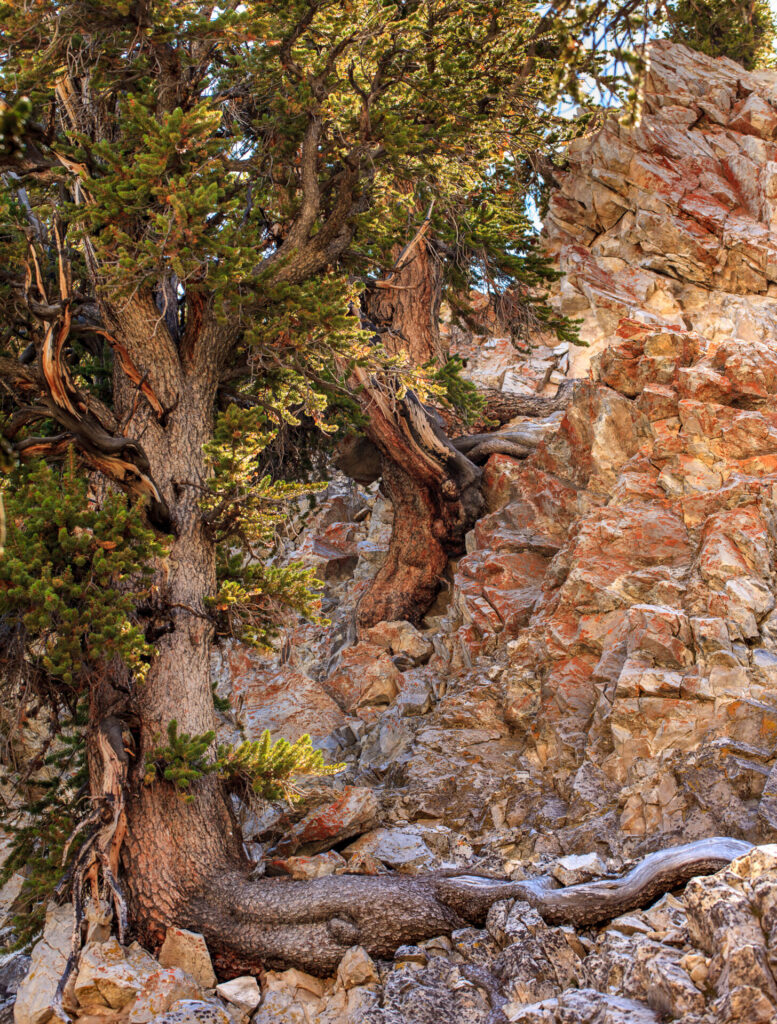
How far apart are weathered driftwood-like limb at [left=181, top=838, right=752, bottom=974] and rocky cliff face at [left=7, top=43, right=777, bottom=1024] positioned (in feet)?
0.54

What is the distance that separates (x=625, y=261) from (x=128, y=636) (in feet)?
46.3

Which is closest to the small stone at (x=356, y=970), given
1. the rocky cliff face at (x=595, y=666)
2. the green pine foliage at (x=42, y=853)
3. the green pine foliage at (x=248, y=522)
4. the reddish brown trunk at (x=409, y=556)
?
the rocky cliff face at (x=595, y=666)

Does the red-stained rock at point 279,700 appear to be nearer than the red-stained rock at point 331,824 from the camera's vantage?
No

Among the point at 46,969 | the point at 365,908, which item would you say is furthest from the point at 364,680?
the point at 46,969

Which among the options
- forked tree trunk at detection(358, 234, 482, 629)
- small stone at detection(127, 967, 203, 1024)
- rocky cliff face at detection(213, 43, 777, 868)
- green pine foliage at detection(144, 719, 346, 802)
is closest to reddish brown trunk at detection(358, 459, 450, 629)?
forked tree trunk at detection(358, 234, 482, 629)

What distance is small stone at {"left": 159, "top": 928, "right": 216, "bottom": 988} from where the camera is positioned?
18.6ft

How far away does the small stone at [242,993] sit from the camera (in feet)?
17.9

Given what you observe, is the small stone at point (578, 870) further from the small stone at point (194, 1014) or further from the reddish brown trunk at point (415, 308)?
the reddish brown trunk at point (415, 308)

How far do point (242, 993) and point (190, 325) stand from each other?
598cm

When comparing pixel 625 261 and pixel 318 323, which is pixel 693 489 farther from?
pixel 625 261

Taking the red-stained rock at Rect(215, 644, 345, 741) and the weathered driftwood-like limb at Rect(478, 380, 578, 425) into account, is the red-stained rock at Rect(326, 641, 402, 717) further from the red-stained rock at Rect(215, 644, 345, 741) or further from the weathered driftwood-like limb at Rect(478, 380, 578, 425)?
the weathered driftwood-like limb at Rect(478, 380, 578, 425)

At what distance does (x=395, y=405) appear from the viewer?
38.7 ft

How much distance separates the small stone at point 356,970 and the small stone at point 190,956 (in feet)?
3.04

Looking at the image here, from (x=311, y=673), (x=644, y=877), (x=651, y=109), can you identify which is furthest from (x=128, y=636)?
(x=651, y=109)
